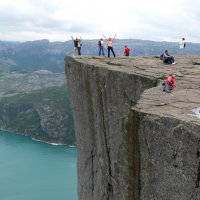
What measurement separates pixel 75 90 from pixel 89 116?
2.55 metres

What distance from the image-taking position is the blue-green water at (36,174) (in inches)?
3595

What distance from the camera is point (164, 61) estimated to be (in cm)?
2066

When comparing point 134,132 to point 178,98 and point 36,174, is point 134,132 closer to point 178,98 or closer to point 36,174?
point 178,98

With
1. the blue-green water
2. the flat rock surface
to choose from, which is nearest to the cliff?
the flat rock surface

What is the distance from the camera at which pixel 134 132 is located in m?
9.45

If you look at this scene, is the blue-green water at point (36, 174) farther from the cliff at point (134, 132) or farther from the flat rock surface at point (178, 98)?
the flat rock surface at point (178, 98)

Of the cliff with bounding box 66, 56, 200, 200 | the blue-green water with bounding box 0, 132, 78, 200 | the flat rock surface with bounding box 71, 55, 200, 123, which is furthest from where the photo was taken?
the blue-green water with bounding box 0, 132, 78, 200

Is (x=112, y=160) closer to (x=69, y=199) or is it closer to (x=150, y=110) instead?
(x=150, y=110)

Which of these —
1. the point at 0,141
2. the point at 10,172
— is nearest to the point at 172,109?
the point at 10,172

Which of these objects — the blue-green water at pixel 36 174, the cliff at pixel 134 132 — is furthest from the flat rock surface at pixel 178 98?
the blue-green water at pixel 36 174

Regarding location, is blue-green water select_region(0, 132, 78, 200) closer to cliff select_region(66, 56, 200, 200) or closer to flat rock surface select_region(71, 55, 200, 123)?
cliff select_region(66, 56, 200, 200)

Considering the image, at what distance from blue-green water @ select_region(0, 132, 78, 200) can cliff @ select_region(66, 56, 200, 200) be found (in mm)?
72631

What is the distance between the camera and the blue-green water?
91.3 meters

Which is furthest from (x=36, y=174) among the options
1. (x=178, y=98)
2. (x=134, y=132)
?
(x=134, y=132)
